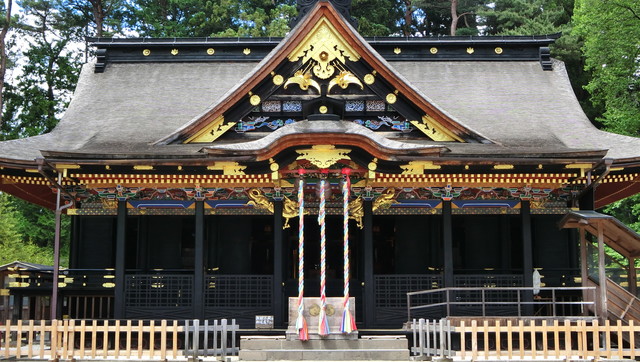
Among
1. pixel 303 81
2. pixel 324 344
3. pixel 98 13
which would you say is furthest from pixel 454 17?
pixel 324 344

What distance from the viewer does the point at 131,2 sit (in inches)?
1924

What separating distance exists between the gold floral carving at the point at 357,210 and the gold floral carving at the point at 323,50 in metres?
3.15

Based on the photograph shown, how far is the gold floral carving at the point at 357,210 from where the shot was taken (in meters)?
19.2

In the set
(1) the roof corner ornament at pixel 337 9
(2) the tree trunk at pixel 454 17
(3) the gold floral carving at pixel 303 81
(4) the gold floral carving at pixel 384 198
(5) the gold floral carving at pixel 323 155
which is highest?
(2) the tree trunk at pixel 454 17

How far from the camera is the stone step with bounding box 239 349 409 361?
601 inches

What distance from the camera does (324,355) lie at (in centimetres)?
1544

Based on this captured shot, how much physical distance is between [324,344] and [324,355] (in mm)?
367

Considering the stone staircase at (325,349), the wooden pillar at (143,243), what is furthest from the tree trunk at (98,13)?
the stone staircase at (325,349)

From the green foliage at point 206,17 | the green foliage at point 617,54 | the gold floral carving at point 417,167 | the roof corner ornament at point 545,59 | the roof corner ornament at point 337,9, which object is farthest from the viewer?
the green foliage at point 206,17

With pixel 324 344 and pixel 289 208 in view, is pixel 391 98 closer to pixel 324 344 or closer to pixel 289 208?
pixel 289 208

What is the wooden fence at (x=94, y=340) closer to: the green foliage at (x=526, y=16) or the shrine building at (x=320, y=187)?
the shrine building at (x=320, y=187)

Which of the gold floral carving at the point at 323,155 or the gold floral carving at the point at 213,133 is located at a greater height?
the gold floral carving at the point at 213,133

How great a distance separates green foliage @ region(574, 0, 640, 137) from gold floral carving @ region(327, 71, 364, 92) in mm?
18161

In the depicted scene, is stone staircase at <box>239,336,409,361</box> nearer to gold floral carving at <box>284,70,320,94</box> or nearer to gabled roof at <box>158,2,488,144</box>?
gabled roof at <box>158,2,488,144</box>
